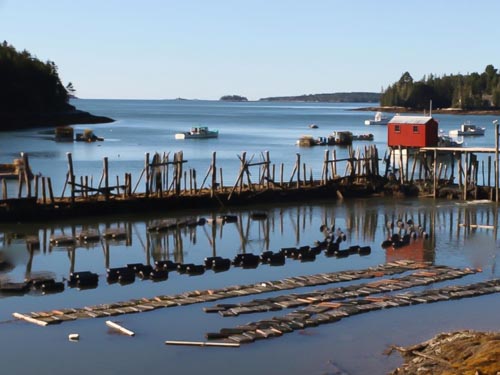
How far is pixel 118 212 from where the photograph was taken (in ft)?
161

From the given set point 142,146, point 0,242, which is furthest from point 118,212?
point 142,146

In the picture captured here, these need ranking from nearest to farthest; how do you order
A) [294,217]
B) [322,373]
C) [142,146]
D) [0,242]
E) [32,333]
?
[322,373], [32,333], [0,242], [294,217], [142,146]

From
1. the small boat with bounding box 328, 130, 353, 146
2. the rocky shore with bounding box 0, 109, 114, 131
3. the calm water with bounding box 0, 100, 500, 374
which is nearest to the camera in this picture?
the calm water with bounding box 0, 100, 500, 374

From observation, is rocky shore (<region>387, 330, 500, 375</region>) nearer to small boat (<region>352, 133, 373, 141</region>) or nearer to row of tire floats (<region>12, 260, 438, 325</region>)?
row of tire floats (<region>12, 260, 438, 325</region>)

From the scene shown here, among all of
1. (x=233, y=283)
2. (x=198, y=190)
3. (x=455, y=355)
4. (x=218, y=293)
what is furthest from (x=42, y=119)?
(x=455, y=355)

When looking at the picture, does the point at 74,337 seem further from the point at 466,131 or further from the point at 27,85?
the point at 27,85

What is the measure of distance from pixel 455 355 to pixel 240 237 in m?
23.2

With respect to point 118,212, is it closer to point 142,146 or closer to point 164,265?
point 164,265

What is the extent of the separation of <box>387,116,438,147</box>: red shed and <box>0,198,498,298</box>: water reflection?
8222 millimetres

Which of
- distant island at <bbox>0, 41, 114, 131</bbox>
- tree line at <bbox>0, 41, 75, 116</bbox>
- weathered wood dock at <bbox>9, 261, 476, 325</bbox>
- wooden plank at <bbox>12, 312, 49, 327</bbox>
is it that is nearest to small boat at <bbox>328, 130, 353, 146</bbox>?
distant island at <bbox>0, 41, 114, 131</bbox>

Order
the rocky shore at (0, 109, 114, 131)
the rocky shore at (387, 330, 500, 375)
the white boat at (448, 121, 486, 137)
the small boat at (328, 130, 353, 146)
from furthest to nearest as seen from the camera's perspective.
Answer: the rocky shore at (0, 109, 114, 131)
the white boat at (448, 121, 486, 137)
the small boat at (328, 130, 353, 146)
the rocky shore at (387, 330, 500, 375)

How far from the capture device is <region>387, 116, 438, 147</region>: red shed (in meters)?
61.1

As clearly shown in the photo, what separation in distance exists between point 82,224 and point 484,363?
29.3 meters

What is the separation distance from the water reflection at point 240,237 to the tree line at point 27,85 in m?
105
